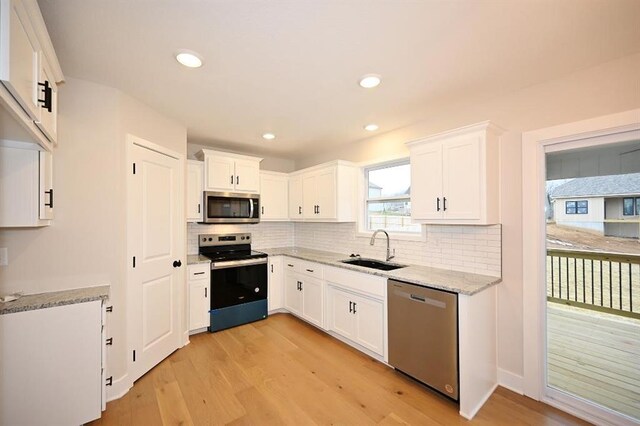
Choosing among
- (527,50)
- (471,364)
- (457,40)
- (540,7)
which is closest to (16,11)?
(457,40)

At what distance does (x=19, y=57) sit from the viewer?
1.16 metres

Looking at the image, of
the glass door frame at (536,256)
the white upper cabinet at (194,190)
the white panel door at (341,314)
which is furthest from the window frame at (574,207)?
the white upper cabinet at (194,190)

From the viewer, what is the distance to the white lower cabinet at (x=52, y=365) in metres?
1.63

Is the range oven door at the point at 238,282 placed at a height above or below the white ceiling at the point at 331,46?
below

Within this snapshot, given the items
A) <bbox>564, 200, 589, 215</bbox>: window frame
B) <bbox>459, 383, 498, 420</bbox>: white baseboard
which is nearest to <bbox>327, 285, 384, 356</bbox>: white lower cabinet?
<bbox>459, 383, 498, 420</bbox>: white baseboard

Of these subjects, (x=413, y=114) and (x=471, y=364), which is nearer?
(x=471, y=364)

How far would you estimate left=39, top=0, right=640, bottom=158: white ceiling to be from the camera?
143 cm

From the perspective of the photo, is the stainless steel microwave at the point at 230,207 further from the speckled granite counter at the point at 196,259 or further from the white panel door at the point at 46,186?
the white panel door at the point at 46,186

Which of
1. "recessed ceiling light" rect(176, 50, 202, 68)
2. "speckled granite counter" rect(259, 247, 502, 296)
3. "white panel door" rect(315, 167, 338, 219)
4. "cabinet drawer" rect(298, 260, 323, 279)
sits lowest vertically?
"cabinet drawer" rect(298, 260, 323, 279)

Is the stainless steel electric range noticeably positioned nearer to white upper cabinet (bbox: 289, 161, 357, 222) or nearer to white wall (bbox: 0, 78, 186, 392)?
white upper cabinet (bbox: 289, 161, 357, 222)

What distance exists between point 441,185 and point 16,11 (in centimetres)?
285

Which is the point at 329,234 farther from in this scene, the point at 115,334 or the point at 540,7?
the point at 540,7

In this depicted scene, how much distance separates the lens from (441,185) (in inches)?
98.3

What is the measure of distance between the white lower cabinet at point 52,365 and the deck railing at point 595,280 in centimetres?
358
